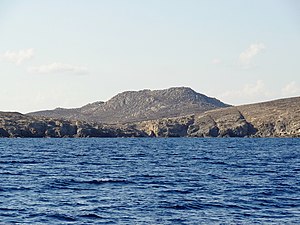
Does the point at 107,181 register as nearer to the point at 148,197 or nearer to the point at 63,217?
the point at 148,197

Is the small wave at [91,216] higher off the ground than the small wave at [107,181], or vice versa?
the small wave at [107,181]

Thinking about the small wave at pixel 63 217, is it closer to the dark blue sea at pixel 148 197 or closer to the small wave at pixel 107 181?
the dark blue sea at pixel 148 197

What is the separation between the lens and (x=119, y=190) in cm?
4406

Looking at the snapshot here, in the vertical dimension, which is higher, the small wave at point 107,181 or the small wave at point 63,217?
the small wave at point 107,181

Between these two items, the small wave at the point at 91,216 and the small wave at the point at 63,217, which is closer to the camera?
the small wave at the point at 63,217

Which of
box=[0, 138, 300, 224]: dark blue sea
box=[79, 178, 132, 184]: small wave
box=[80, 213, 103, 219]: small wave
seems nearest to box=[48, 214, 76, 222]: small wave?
box=[0, 138, 300, 224]: dark blue sea

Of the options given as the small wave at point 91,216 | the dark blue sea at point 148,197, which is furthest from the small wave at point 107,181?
the small wave at point 91,216

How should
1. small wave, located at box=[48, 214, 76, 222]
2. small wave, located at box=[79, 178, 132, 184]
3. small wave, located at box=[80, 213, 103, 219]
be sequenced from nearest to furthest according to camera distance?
small wave, located at box=[48, 214, 76, 222], small wave, located at box=[80, 213, 103, 219], small wave, located at box=[79, 178, 132, 184]

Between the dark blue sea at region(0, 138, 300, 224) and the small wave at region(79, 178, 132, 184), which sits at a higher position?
the small wave at region(79, 178, 132, 184)

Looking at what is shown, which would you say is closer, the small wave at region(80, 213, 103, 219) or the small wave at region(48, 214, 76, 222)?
the small wave at region(48, 214, 76, 222)

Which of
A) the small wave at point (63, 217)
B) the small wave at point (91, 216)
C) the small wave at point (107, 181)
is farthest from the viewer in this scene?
the small wave at point (107, 181)

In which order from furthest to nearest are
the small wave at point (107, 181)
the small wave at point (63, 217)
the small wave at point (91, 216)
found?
the small wave at point (107, 181), the small wave at point (91, 216), the small wave at point (63, 217)

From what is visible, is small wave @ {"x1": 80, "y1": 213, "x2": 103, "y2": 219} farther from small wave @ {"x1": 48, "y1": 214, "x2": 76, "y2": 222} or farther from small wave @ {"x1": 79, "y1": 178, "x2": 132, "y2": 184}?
small wave @ {"x1": 79, "y1": 178, "x2": 132, "y2": 184}

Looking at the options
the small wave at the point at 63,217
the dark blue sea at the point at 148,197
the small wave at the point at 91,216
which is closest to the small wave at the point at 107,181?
the dark blue sea at the point at 148,197
